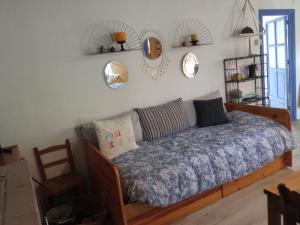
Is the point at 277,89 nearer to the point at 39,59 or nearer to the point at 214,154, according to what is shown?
the point at 214,154

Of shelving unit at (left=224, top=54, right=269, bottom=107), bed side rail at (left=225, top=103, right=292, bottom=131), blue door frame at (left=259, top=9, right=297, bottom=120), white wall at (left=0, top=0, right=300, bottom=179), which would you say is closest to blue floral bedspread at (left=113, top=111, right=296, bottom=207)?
bed side rail at (left=225, top=103, right=292, bottom=131)

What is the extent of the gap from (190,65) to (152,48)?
0.62 m

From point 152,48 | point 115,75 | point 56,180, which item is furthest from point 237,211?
point 152,48

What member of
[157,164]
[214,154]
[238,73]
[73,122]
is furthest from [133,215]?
[238,73]

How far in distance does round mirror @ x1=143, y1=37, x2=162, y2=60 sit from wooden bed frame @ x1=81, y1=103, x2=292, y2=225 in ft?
4.22

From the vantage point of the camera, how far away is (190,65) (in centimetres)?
355

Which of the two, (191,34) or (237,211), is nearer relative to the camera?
(237,211)

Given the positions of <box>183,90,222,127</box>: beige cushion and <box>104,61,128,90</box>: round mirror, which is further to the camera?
<box>183,90,222,127</box>: beige cushion

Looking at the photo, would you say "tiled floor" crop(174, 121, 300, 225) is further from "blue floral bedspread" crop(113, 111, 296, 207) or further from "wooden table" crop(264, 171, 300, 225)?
"wooden table" crop(264, 171, 300, 225)

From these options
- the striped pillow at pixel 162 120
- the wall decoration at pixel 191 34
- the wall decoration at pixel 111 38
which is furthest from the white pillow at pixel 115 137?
the wall decoration at pixel 191 34

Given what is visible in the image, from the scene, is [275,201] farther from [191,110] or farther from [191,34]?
[191,34]

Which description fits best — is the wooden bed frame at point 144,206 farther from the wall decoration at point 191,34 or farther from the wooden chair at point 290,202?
the wall decoration at point 191,34

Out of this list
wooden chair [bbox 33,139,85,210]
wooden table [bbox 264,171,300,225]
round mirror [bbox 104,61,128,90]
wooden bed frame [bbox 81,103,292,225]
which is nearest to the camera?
wooden table [bbox 264,171,300,225]

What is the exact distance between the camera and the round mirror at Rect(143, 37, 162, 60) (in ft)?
10.5
